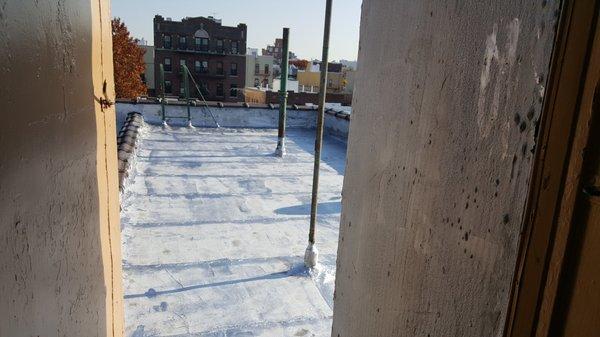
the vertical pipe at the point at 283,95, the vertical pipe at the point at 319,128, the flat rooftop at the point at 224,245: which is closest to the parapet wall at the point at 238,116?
the vertical pipe at the point at 283,95

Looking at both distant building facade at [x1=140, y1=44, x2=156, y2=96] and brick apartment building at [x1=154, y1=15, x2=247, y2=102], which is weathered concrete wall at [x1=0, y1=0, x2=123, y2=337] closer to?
brick apartment building at [x1=154, y1=15, x2=247, y2=102]

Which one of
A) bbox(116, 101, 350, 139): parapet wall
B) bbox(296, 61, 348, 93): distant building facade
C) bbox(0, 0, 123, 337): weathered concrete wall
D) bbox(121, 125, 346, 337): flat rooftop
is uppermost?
bbox(296, 61, 348, 93): distant building facade

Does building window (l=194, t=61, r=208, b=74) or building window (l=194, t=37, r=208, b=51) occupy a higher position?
building window (l=194, t=37, r=208, b=51)

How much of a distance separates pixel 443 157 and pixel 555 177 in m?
0.38

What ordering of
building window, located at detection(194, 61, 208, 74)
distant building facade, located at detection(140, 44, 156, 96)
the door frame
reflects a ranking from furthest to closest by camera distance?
distant building facade, located at detection(140, 44, 156, 96), building window, located at detection(194, 61, 208, 74), the door frame

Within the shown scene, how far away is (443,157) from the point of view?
1.15 meters

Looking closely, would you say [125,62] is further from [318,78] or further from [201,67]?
[318,78]

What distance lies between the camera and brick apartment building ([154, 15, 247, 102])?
37875mm

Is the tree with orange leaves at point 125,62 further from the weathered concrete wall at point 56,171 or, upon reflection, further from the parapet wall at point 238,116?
the weathered concrete wall at point 56,171

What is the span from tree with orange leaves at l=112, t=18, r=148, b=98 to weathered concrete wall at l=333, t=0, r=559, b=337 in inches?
1348

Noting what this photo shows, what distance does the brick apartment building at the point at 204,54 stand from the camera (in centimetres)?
3788

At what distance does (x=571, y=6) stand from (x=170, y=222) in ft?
15.0

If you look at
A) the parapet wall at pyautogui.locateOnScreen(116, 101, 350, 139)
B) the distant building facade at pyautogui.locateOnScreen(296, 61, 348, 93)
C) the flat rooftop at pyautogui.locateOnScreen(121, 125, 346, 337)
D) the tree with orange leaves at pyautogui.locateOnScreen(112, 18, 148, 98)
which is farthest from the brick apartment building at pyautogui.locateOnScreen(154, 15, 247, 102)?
the flat rooftop at pyautogui.locateOnScreen(121, 125, 346, 337)

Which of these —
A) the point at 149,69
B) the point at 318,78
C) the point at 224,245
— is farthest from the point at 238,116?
the point at 318,78
